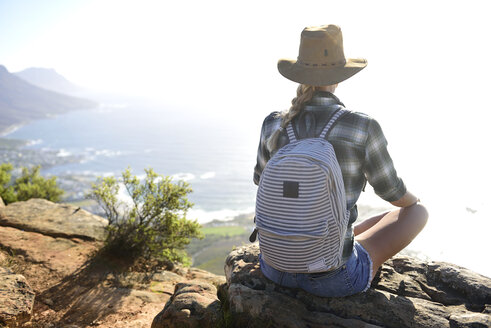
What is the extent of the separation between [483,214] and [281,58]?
92914 mm

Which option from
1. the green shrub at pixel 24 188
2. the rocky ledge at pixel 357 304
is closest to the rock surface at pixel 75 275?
the rocky ledge at pixel 357 304

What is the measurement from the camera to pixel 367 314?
3064 mm

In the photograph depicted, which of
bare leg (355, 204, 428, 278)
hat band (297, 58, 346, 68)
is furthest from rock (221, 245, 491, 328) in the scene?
hat band (297, 58, 346, 68)

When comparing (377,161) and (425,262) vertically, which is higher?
(377,161)

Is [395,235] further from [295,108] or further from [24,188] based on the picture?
[24,188]

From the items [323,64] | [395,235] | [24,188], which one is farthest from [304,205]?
[24,188]

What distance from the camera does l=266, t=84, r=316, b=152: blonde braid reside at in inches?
107

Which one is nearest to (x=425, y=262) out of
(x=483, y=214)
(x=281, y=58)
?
(x=281, y=58)

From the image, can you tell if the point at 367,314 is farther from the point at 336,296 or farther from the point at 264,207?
the point at 264,207

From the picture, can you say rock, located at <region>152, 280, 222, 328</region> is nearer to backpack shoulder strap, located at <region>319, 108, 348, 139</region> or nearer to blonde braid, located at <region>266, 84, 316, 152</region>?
blonde braid, located at <region>266, 84, 316, 152</region>

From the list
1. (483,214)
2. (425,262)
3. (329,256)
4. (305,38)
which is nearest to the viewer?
(329,256)

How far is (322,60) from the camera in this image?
278cm

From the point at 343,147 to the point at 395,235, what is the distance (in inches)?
45.1

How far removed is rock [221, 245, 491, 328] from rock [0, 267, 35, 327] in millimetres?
2418
